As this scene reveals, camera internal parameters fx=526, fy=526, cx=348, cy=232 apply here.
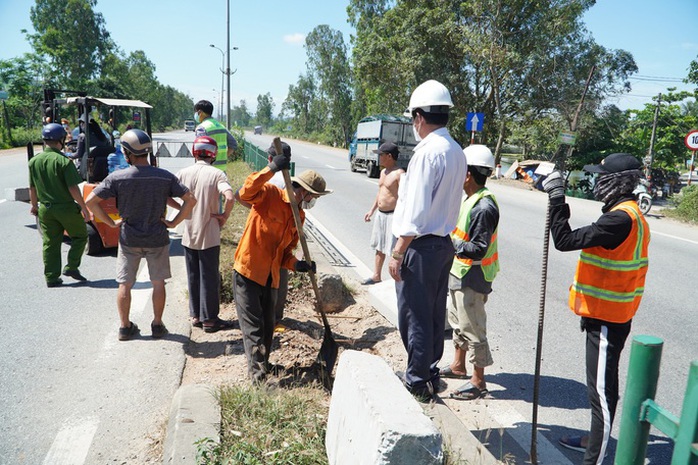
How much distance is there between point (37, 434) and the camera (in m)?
3.27

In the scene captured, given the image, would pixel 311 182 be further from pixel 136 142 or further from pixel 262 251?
pixel 136 142

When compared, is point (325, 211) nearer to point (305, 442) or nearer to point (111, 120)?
point (111, 120)

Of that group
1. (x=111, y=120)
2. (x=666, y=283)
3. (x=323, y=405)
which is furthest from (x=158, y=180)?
(x=666, y=283)

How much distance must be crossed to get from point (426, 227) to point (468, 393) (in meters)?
1.40

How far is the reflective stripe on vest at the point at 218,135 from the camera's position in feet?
22.7

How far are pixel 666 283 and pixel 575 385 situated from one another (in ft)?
13.4

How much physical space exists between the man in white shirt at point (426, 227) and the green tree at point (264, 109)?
422 feet

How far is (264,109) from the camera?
129m

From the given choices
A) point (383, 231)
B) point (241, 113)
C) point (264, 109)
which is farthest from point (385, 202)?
point (241, 113)

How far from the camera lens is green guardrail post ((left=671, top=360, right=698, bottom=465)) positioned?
1400 mm

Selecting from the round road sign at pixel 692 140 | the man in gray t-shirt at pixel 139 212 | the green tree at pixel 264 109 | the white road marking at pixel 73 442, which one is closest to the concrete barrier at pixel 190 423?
the white road marking at pixel 73 442

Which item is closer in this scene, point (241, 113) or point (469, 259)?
point (469, 259)

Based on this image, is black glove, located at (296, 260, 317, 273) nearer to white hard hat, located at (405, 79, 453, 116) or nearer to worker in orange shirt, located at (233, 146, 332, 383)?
worker in orange shirt, located at (233, 146, 332, 383)

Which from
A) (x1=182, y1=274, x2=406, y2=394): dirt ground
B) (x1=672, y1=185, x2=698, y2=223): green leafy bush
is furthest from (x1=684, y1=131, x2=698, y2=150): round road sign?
(x1=182, y1=274, x2=406, y2=394): dirt ground
